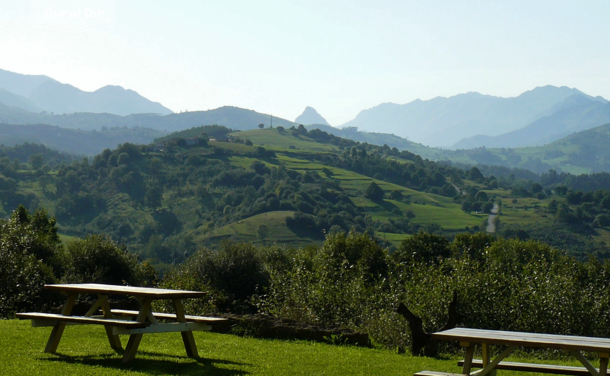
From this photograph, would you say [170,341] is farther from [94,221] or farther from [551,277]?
[94,221]

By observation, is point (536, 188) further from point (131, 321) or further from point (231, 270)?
point (131, 321)

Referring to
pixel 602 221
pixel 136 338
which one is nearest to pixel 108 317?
pixel 136 338

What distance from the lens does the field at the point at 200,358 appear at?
7406mm

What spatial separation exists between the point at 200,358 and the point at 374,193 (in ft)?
453

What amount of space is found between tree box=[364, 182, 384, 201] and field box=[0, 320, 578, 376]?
13438cm

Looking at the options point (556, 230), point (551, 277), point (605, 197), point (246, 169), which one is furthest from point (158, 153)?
point (551, 277)

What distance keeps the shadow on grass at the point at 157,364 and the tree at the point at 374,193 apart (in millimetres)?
136659

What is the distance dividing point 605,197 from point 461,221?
42.6 m

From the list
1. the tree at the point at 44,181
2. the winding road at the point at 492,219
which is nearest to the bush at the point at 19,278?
the winding road at the point at 492,219

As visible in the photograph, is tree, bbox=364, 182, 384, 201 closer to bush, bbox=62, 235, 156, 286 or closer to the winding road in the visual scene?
the winding road

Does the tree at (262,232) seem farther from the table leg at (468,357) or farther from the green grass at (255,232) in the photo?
the table leg at (468,357)

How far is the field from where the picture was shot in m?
7.41

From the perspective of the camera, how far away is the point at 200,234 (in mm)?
118312

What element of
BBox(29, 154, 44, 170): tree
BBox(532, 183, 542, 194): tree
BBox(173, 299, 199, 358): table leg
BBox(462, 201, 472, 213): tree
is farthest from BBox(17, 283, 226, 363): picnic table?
BBox(532, 183, 542, 194): tree
